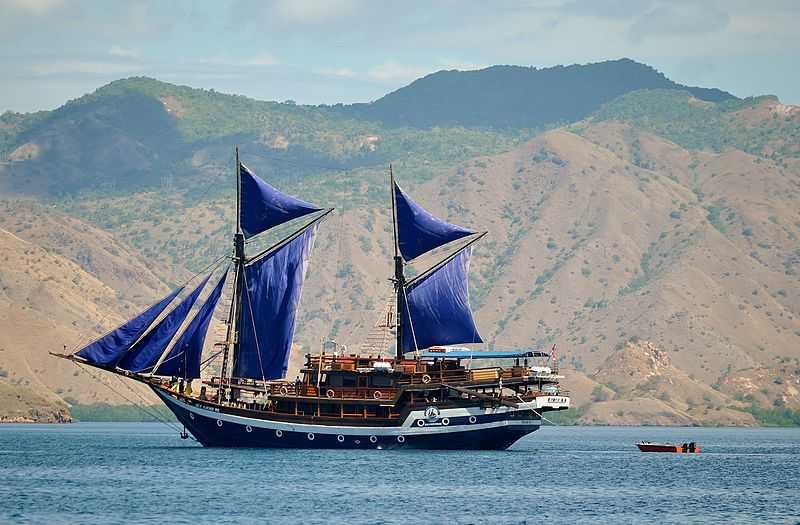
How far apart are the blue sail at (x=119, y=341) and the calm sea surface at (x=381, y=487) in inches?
273

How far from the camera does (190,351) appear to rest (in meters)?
107

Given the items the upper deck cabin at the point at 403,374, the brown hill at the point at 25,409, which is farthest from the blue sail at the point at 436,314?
the brown hill at the point at 25,409

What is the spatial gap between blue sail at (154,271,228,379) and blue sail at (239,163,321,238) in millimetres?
5880

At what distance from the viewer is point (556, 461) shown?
4323 inches

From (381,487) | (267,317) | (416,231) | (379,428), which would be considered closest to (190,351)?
(267,317)

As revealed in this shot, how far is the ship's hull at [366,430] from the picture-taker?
349 feet

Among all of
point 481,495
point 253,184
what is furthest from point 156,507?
point 253,184

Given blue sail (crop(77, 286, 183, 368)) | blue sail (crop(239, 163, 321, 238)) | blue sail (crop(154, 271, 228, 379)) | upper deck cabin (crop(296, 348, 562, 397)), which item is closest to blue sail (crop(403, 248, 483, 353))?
upper deck cabin (crop(296, 348, 562, 397))

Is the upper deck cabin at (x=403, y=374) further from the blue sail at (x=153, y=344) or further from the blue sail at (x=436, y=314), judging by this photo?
the blue sail at (x=153, y=344)

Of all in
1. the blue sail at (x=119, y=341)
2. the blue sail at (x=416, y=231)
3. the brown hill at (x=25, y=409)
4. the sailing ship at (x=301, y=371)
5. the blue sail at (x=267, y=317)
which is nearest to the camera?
the blue sail at (x=119, y=341)

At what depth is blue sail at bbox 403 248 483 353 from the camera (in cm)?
11212

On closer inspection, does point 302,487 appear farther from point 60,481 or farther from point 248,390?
point 248,390

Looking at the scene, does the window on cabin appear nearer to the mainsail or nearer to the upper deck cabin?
the upper deck cabin

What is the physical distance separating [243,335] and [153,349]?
7107mm
